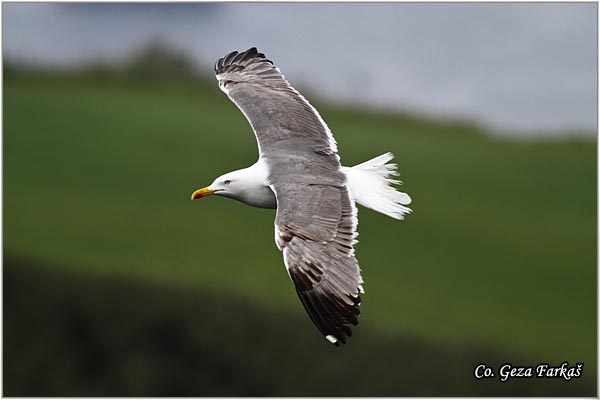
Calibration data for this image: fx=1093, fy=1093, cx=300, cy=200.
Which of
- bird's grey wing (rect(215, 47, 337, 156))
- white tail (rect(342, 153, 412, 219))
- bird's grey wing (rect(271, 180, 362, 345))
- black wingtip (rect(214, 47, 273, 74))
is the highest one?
black wingtip (rect(214, 47, 273, 74))

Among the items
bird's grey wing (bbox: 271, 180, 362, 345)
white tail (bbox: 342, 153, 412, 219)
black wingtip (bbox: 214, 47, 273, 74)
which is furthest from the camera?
black wingtip (bbox: 214, 47, 273, 74)

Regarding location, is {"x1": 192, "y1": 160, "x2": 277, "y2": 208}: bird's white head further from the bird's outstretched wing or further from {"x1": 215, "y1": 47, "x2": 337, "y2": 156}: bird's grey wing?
{"x1": 215, "y1": 47, "x2": 337, "y2": 156}: bird's grey wing

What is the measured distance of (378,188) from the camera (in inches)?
213

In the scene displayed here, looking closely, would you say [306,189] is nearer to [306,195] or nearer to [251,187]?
[306,195]

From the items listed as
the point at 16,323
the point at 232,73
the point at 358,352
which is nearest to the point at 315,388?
the point at 358,352

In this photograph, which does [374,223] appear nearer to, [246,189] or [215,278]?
[215,278]

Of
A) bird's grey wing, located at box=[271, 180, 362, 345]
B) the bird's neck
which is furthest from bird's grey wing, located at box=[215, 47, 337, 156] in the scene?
bird's grey wing, located at box=[271, 180, 362, 345]

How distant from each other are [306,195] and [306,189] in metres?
0.06

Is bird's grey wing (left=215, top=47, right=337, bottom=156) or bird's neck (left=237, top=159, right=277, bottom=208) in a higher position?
bird's grey wing (left=215, top=47, right=337, bottom=156)

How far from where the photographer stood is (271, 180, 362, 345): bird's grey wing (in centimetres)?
456

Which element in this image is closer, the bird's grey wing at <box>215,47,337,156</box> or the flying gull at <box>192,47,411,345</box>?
the flying gull at <box>192,47,411,345</box>

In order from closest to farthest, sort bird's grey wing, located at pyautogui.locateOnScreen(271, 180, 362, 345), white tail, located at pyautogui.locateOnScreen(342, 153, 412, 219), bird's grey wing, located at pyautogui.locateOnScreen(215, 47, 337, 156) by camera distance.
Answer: bird's grey wing, located at pyautogui.locateOnScreen(271, 180, 362, 345)
white tail, located at pyautogui.locateOnScreen(342, 153, 412, 219)
bird's grey wing, located at pyautogui.locateOnScreen(215, 47, 337, 156)

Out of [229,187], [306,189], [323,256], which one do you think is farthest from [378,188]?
[323,256]

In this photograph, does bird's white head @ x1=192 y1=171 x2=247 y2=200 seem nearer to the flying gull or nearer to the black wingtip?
the flying gull
